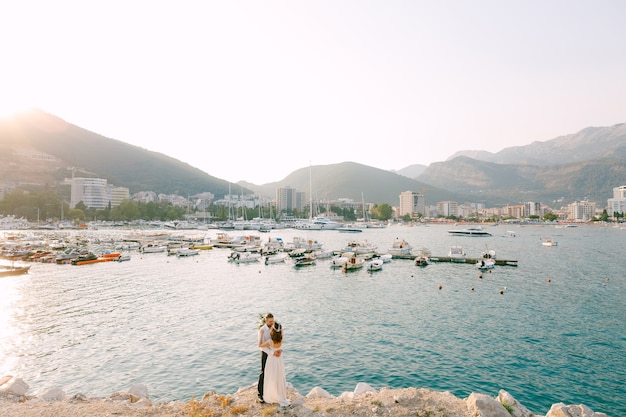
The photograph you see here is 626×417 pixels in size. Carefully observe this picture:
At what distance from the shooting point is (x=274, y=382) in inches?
428

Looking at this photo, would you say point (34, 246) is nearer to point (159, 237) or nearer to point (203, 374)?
point (159, 237)

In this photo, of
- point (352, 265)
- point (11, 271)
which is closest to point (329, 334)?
point (352, 265)

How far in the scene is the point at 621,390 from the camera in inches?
617

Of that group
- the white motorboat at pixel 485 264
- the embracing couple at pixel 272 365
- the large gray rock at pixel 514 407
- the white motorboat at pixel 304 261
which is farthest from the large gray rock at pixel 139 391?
the white motorboat at pixel 485 264

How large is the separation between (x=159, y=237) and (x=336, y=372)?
93124 mm

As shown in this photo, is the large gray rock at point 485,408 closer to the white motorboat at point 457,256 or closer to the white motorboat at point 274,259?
the white motorboat at point 274,259

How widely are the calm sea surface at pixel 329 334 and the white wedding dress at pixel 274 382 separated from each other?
516 cm

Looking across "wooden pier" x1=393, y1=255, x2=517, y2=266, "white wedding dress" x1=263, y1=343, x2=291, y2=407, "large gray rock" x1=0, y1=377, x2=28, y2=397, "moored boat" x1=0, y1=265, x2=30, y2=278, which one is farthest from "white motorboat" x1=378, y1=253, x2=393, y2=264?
"large gray rock" x1=0, y1=377, x2=28, y2=397

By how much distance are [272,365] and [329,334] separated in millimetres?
12754

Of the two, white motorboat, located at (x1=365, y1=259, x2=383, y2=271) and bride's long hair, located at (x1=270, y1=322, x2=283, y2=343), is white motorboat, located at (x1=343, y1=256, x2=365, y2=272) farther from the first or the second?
bride's long hair, located at (x1=270, y1=322, x2=283, y2=343)

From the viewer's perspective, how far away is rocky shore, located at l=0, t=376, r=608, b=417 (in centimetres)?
1029

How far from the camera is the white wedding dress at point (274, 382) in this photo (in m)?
10.8

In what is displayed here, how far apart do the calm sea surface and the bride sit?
5.17 meters

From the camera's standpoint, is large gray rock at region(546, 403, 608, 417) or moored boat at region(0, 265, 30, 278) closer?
large gray rock at region(546, 403, 608, 417)
